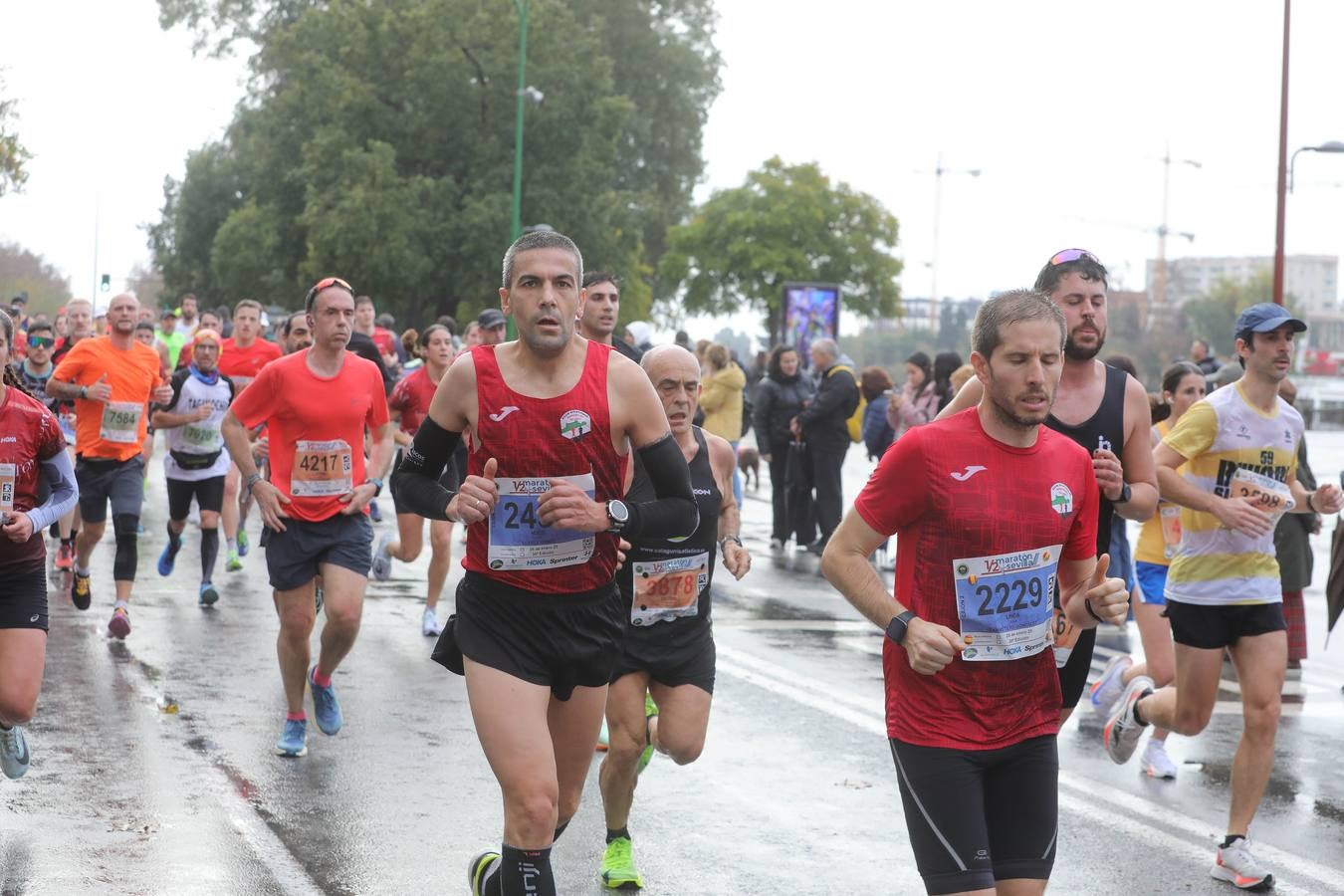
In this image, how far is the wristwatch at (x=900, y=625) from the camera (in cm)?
423

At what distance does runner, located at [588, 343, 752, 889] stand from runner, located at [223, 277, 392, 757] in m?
2.11

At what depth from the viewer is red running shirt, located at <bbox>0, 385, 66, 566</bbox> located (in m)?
6.45

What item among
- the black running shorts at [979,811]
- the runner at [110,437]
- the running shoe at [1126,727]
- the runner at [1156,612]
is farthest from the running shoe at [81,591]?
the black running shorts at [979,811]

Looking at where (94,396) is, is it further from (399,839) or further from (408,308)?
(408,308)

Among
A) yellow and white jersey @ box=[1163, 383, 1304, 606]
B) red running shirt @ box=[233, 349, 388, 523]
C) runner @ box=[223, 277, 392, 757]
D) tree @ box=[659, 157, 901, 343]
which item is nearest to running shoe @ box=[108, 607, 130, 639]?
runner @ box=[223, 277, 392, 757]

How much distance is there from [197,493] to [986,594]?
31.0 feet

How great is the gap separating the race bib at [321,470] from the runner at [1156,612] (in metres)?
3.72

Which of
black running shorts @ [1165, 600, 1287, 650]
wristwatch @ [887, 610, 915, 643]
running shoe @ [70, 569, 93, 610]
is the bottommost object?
running shoe @ [70, 569, 93, 610]

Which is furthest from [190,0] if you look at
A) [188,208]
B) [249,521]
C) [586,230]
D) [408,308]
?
[249,521]

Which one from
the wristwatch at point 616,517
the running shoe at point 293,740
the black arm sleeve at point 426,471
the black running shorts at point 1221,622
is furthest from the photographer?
the running shoe at point 293,740

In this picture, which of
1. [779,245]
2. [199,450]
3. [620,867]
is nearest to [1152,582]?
[620,867]

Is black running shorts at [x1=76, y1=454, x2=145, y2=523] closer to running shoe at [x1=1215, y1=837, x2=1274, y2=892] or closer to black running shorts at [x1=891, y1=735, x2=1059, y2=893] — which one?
running shoe at [x1=1215, y1=837, x2=1274, y2=892]

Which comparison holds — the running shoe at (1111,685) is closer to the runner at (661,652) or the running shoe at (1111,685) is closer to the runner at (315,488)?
the runner at (661,652)

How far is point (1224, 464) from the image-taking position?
23.0 feet
